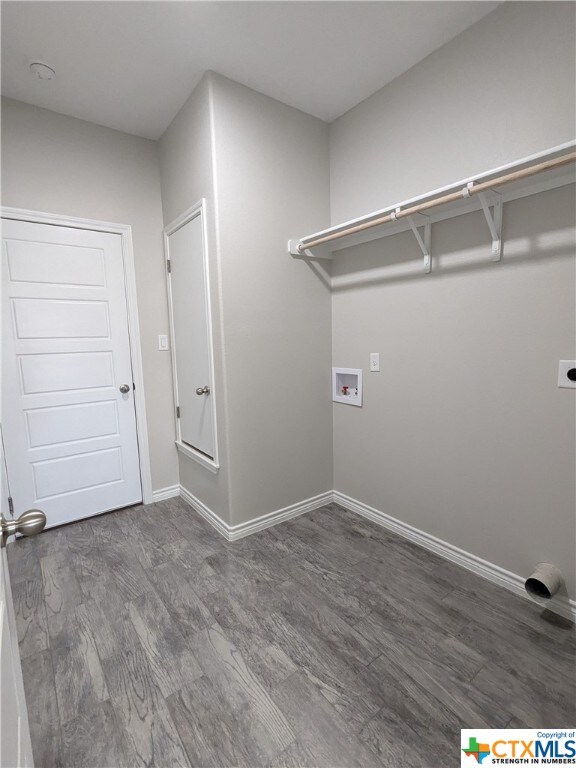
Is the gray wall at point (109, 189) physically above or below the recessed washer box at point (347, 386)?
above

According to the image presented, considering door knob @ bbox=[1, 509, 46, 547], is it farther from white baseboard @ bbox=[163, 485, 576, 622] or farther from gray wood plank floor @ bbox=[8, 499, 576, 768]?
white baseboard @ bbox=[163, 485, 576, 622]

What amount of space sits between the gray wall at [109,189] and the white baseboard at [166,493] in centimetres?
3

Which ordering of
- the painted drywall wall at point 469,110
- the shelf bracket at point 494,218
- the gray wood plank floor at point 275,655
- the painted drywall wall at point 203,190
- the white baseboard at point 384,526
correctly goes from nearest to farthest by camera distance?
the gray wood plank floor at point 275,655
the painted drywall wall at point 469,110
the shelf bracket at point 494,218
the white baseboard at point 384,526
the painted drywall wall at point 203,190

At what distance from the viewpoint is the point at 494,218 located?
67.9 inches

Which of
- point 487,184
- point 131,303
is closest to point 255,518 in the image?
point 131,303

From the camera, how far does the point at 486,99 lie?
173 cm

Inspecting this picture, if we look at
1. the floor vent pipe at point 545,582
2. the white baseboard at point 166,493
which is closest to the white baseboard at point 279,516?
the white baseboard at point 166,493

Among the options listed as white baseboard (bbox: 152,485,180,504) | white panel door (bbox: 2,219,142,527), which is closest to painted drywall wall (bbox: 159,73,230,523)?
white baseboard (bbox: 152,485,180,504)

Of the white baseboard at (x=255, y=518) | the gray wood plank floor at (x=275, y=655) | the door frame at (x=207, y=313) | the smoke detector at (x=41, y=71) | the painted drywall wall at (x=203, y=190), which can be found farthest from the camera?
the white baseboard at (x=255, y=518)

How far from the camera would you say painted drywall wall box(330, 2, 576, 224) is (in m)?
1.53

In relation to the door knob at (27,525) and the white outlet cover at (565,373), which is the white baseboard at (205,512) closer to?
the door knob at (27,525)

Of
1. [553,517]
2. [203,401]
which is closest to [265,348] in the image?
[203,401]

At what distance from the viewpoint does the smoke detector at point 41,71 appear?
1.93 m

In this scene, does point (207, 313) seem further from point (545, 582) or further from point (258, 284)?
point (545, 582)
